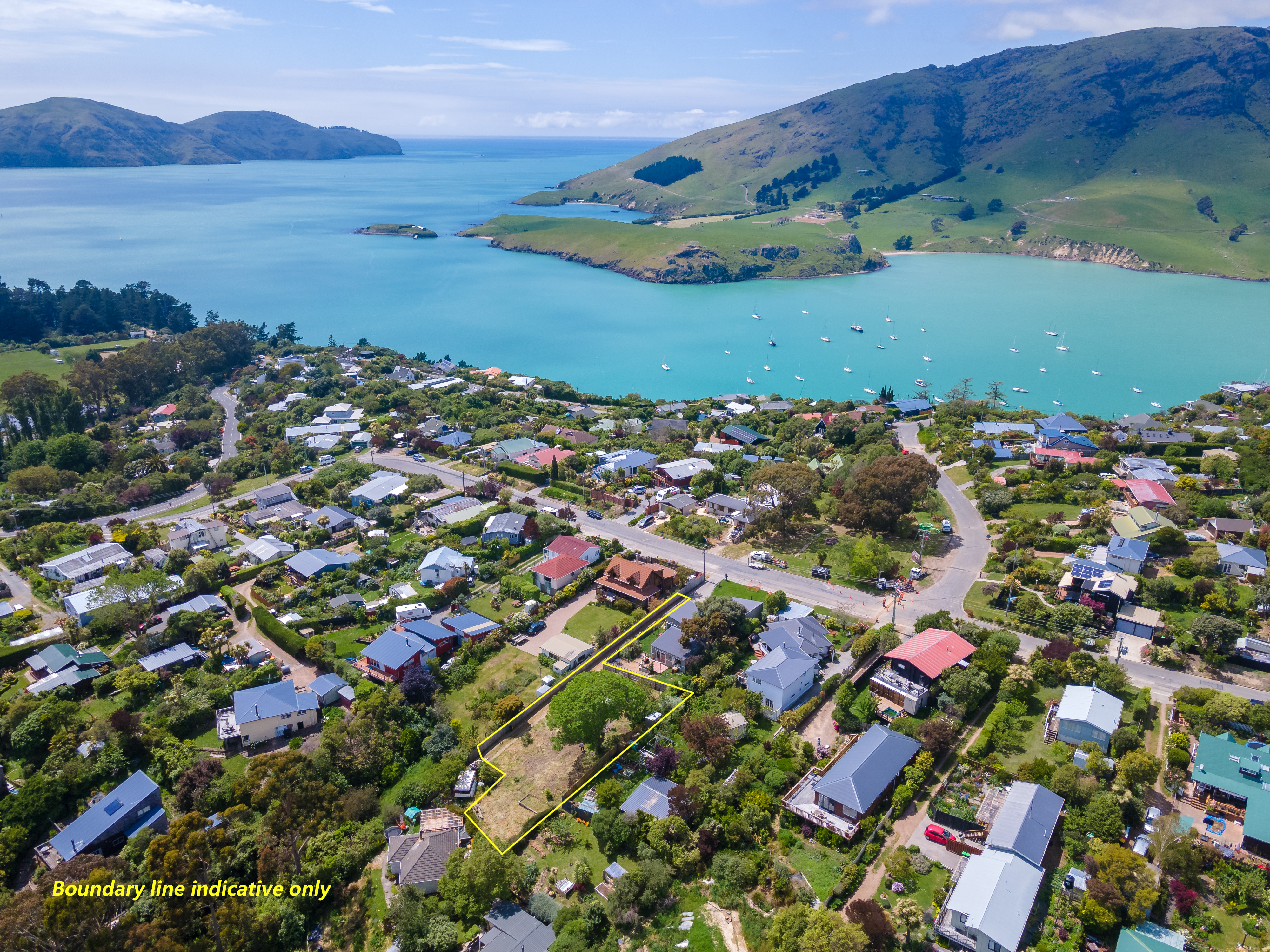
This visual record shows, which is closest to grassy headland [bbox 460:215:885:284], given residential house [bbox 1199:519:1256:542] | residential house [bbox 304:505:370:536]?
residential house [bbox 304:505:370:536]

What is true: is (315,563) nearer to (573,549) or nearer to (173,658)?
(173,658)

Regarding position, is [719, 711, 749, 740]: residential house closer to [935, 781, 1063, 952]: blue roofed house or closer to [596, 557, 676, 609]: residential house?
[935, 781, 1063, 952]: blue roofed house

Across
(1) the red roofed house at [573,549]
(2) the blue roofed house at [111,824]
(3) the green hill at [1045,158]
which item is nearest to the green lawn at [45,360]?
(1) the red roofed house at [573,549]

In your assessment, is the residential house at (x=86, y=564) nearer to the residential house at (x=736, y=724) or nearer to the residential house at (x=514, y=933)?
the residential house at (x=514, y=933)

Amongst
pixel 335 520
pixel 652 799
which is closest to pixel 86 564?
pixel 335 520

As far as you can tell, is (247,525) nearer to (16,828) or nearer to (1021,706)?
(16,828)

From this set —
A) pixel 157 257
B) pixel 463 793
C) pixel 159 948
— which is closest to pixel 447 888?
pixel 463 793
